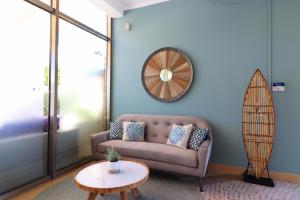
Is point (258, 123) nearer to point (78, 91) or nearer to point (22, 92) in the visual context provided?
point (78, 91)

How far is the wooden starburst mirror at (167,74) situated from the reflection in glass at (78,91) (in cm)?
99

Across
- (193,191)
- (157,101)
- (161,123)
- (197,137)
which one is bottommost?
(193,191)

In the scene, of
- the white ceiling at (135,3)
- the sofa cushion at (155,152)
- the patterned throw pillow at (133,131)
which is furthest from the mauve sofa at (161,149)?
the white ceiling at (135,3)

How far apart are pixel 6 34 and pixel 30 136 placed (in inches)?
50.8

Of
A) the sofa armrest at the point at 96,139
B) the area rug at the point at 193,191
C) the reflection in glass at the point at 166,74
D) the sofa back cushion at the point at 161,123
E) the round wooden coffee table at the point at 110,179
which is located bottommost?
the area rug at the point at 193,191

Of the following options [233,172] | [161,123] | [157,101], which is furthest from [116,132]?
[233,172]

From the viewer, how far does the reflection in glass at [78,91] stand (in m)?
3.12

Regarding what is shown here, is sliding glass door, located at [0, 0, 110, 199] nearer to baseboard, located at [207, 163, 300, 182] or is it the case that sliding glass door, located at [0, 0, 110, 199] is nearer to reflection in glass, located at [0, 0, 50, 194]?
reflection in glass, located at [0, 0, 50, 194]

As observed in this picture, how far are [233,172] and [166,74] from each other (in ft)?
6.42

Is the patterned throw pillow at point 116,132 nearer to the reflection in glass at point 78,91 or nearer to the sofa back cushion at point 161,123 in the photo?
the sofa back cushion at point 161,123

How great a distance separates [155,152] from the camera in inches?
110

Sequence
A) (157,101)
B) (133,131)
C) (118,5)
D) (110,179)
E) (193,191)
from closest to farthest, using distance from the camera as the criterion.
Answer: (110,179), (193,191), (133,131), (157,101), (118,5)

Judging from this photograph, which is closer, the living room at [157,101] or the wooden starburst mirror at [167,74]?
the living room at [157,101]

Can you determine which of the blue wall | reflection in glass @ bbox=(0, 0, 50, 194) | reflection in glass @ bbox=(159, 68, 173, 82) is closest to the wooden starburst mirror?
reflection in glass @ bbox=(159, 68, 173, 82)
